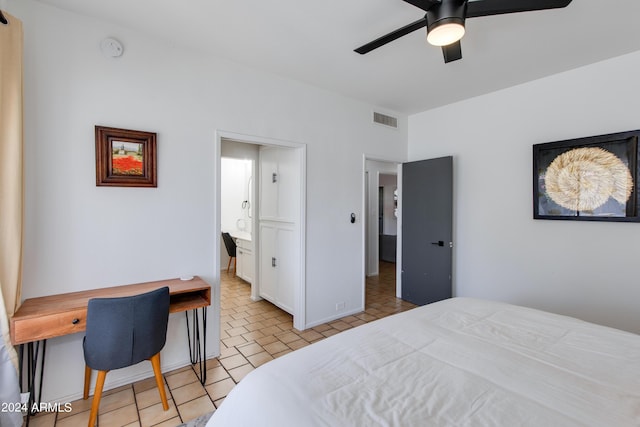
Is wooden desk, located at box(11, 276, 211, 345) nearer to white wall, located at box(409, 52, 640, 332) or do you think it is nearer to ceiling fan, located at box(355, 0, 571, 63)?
ceiling fan, located at box(355, 0, 571, 63)

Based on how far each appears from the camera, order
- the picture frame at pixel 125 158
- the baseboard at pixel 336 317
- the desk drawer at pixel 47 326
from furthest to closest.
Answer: the baseboard at pixel 336 317, the picture frame at pixel 125 158, the desk drawer at pixel 47 326

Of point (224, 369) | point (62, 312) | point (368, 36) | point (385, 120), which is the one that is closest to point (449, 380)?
point (224, 369)

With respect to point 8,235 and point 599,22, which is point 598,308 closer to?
point 599,22

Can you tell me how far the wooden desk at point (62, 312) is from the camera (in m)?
1.62

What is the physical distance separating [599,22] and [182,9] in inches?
115

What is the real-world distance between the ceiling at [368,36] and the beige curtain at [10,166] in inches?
20.5

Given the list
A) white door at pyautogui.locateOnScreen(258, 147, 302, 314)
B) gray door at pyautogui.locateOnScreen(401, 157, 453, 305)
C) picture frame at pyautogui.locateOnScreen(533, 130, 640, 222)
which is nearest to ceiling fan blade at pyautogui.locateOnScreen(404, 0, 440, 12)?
white door at pyautogui.locateOnScreen(258, 147, 302, 314)

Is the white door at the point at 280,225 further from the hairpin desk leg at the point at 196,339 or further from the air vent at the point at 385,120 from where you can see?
the air vent at the point at 385,120

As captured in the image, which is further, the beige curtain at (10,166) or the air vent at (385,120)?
the air vent at (385,120)

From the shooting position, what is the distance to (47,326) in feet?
5.46

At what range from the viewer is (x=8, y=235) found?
1.66 meters

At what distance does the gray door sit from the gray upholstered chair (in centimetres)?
313

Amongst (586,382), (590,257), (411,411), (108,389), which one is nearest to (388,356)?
(411,411)

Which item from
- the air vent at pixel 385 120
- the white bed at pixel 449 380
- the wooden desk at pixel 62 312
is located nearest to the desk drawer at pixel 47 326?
the wooden desk at pixel 62 312
